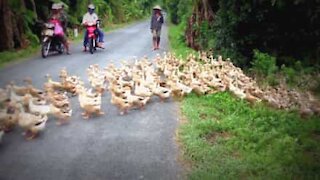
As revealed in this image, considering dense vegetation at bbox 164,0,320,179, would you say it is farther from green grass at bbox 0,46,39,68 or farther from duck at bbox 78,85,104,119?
green grass at bbox 0,46,39,68

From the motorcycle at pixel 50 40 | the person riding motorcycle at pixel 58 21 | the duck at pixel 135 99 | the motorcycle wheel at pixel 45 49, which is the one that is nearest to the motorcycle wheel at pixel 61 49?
the motorcycle at pixel 50 40

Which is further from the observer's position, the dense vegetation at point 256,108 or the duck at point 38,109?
the duck at point 38,109

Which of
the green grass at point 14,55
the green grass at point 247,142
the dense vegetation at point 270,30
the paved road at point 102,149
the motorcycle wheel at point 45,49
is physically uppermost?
the dense vegetation at point 270,30

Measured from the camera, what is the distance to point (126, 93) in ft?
28.3

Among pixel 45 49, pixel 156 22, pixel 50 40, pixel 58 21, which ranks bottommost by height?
pixel 45 49

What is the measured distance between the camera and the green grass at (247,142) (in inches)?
226

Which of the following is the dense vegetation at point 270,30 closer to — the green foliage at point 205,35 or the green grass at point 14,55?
the green foliage at point 205,35

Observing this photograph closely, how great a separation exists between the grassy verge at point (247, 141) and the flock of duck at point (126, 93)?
1.52 feet

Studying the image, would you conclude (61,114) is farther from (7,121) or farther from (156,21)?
(156,21)

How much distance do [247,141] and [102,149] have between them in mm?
2091

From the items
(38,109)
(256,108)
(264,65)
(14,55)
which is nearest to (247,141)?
(256,108)

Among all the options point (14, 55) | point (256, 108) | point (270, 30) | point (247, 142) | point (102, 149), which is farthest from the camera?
point (14, 55)

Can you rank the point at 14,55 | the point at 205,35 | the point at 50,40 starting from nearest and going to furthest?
1. the point at 14,55
2. the point at 50,40
3. the point at 205,35

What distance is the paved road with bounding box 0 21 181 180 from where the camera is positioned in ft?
18.8
